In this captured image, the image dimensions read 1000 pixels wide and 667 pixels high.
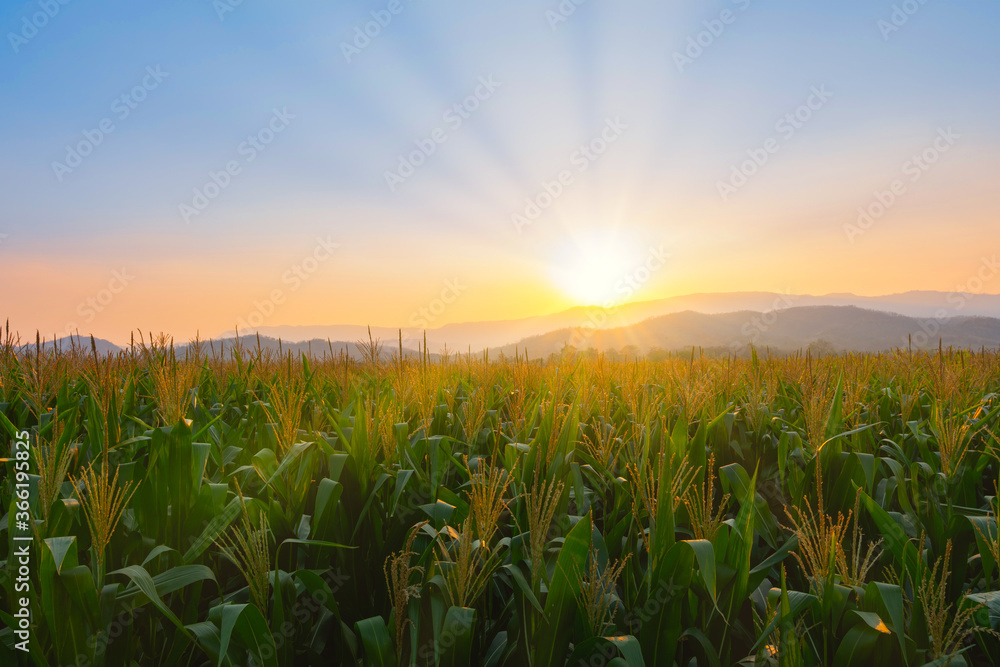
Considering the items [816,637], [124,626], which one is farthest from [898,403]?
[124,626]

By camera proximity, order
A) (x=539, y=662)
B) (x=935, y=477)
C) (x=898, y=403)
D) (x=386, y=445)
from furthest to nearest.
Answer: (x=898, y=403) < (x=935, y=477) < (x=386, y=445) < (x=539, y=662)

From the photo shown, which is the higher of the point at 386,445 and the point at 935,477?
the point at 386,445

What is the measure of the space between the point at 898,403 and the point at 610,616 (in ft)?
19.4

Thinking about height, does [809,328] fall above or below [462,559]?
above

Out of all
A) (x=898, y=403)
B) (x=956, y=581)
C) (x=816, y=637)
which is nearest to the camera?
(x=816, y=637)

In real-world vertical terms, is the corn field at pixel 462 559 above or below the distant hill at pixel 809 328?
below

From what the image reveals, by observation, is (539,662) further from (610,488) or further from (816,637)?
(610,488)

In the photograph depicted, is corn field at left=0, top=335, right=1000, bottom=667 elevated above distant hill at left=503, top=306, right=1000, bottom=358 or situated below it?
below

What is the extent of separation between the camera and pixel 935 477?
345 centimetres

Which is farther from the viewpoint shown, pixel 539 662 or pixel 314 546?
pixel 314 546

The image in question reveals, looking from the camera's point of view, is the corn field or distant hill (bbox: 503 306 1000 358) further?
distant hill (bbox: 503 306 1000 358)

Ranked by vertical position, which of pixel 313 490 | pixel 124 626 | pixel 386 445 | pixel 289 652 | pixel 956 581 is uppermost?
pixel 386 445

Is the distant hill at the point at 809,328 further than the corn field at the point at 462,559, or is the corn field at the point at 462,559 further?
the distant hill at the point at 809,328

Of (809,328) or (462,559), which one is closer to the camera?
(462,559)
